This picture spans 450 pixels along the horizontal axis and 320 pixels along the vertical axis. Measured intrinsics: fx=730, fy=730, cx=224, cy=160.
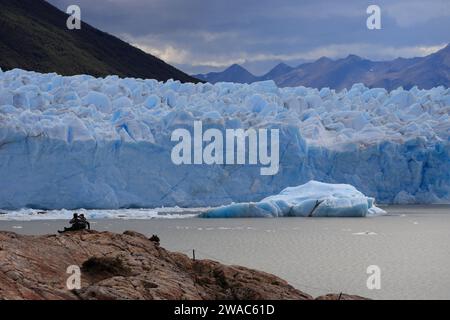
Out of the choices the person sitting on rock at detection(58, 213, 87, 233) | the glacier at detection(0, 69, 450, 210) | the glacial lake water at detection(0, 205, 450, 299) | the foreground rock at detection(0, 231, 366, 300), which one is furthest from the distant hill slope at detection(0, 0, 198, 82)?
→ the foreground rock at detection(0, 231, 366, 300)

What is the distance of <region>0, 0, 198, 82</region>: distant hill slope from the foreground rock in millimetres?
79815

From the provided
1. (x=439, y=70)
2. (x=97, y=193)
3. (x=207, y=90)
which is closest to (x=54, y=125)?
(x=97, y=193)

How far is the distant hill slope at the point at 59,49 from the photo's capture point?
91.4 meters

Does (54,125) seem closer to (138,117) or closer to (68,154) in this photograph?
(68,154)

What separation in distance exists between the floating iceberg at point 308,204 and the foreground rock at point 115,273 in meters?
20.4

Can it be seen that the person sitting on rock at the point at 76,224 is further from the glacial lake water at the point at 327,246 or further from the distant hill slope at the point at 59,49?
the distant hill slope at the point at 59,49

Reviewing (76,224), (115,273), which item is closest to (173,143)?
(76,224)

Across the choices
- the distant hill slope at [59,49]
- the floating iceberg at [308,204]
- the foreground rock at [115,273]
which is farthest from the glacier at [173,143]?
the distant hill slope at [59,49]

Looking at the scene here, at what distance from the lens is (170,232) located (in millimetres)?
25578

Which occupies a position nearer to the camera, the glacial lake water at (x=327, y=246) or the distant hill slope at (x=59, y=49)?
the glacial lake water at (x=327, y=246)

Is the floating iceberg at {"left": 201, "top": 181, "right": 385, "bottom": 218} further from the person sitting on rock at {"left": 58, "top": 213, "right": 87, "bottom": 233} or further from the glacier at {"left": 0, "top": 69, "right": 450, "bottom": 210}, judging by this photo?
the person sitting on rock at {"left": 58, "top": 213, "right": 87, "bottom": 233}

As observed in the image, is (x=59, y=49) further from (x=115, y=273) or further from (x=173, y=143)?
(x=115, y=273)

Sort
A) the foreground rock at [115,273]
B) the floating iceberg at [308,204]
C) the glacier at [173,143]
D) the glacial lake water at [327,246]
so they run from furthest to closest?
the glacier at [173,143] < the floating iceberg at [308,204] < the glacial lake water at [327,246] < the foreground rock at [115,273]

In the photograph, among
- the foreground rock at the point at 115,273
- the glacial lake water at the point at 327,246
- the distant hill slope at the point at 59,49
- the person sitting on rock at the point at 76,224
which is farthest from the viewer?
the distant hill slope at the point at 59,49
